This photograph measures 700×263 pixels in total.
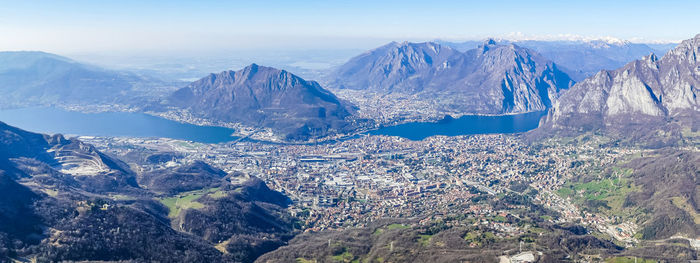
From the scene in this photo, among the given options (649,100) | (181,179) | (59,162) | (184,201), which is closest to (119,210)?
(184,201)

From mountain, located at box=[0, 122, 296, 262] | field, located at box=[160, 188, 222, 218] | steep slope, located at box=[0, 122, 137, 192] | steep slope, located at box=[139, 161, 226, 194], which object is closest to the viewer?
mountain, located at box=[0, 122, 296, 262]

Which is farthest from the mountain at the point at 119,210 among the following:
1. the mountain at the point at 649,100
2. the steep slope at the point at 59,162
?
the mountain at the point at 649,100

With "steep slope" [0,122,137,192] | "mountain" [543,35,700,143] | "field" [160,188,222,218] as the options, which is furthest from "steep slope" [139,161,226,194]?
"mountain" [543,35,700,143]

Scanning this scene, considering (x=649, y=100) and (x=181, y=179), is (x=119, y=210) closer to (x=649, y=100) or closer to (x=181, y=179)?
(x=181, y=179)

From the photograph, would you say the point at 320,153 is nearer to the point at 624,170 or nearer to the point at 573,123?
Answer: the point at 624,170

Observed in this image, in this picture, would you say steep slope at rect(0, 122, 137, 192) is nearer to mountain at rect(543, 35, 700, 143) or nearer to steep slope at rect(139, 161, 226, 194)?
steep slope at rect(139, 161, 226, 194)

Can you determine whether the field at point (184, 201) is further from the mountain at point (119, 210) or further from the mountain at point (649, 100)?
the mountain at point (649, 100)

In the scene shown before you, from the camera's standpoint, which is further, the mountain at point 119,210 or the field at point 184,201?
the field at point 184,201
